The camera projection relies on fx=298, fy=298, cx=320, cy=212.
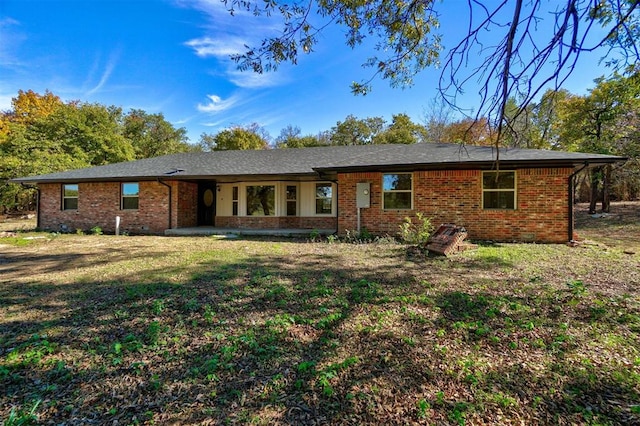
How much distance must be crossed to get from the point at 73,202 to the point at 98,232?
2.77 metres

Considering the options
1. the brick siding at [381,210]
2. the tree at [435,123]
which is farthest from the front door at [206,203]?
the tree at [435,123]

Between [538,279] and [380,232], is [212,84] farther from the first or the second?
[538,279]

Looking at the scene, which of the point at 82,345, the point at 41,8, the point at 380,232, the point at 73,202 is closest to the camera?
the point at 82,345

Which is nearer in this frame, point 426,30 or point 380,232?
point 426,30

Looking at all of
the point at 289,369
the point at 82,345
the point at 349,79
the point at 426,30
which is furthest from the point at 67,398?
the point at 426,30

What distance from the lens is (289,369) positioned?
8.63 feet

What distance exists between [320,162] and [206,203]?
607cm

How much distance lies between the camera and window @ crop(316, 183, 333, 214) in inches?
502

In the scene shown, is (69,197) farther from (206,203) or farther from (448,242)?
(448,242)

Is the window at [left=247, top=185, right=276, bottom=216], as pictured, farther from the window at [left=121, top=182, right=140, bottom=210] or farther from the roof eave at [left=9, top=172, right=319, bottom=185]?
the window at [left=121, top=182, right=140, bottom=210]

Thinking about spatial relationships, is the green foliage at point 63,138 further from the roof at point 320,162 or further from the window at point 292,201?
the window at point 292,201

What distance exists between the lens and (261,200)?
1325 centimetres

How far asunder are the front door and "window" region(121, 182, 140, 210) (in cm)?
259

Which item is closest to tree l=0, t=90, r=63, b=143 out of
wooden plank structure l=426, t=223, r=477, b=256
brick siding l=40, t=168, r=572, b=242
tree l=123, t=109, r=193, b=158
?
tree l=123, t=109, r=193, b=158
